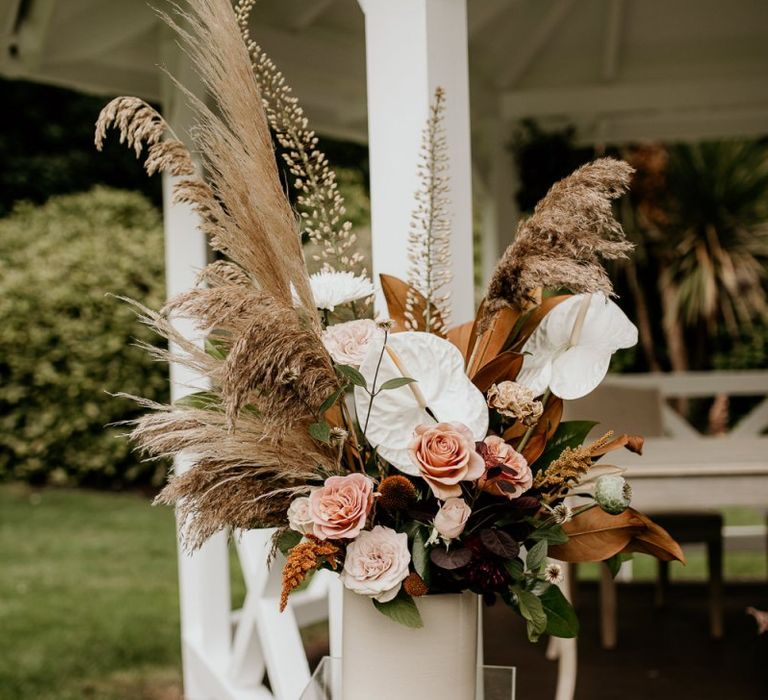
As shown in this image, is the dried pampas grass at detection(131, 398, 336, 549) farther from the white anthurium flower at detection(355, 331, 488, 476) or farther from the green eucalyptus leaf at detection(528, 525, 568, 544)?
the green eucalyptus leaf at detection(528, 525, 568, 544)

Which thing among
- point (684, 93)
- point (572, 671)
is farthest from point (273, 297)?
point (684, 93)

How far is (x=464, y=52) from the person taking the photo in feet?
5.21

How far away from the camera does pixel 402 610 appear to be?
3.97 ft

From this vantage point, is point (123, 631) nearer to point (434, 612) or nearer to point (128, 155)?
point (434, 612)

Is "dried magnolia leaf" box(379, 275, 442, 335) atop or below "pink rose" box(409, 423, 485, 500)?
atop

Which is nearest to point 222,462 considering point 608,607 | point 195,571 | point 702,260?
point 195,571

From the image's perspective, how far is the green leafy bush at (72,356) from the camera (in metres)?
6.98

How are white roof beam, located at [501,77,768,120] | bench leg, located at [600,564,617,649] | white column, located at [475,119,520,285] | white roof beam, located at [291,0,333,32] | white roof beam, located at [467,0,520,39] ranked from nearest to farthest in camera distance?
white roof beam, located at [291,0,333,32] < bench leg, located at [600,564,617,649] < white roof beam, located at [467,0,520,39] < white roof beam, located at [501,77,768,120] < white column, located at [475,119,520,285]

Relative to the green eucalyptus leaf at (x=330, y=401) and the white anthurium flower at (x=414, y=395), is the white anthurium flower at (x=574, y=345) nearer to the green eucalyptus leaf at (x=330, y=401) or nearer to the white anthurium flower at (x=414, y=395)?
the white anthurium flower at (x=414, y=395)

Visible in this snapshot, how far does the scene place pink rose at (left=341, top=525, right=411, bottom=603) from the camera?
3.82ft

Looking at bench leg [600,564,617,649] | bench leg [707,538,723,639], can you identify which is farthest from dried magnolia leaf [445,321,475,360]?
bench leg [707,538,723,639]

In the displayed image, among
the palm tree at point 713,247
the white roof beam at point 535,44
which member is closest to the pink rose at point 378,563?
the white roof beam at point 535,44

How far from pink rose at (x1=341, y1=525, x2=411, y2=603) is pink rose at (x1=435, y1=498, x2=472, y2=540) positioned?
0.18 ft

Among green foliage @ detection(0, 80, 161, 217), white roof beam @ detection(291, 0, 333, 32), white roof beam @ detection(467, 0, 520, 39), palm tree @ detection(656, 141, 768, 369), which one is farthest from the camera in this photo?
green foliage @ detection(0, 80, 161, 217)
